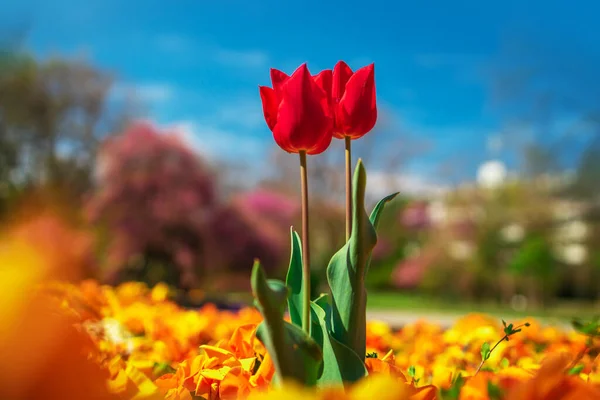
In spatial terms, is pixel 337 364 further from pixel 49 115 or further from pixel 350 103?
pixel 49 115

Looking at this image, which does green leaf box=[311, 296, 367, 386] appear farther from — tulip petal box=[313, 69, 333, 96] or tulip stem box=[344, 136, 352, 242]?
tulip petal box=[313, 69, 333, 96]

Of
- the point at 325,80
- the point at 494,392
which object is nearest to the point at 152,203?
the point at 325,80

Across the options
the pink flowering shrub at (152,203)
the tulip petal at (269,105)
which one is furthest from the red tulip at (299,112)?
the pink flowering shrub at (152,203)

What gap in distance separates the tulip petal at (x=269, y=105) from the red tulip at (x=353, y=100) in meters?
0.07

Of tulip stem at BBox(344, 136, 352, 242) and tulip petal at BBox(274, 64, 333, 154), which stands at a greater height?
tulip petal at BBox(274, 64, 333, 154)

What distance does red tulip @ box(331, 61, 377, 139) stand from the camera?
2.49 feet

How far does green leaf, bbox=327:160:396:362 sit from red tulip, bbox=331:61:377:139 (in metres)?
0.13

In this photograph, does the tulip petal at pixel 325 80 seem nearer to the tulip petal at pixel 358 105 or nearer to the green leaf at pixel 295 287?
the tulip petal at pixel 358 105

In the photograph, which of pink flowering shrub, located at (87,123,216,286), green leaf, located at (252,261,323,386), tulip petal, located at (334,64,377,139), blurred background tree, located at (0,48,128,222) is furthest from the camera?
blurred background tree, located at (0,48,128,222)

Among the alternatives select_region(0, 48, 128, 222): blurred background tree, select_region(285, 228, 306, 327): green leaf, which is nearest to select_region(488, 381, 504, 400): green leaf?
select_region(285, 228, 306, 327): green leaf

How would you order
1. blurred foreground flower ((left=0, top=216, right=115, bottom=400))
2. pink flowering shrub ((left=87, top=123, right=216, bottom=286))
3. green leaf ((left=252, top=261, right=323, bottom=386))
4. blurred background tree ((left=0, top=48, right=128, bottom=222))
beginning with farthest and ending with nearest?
blurred background tree ((left=0, top=48, right=128, bottom=222)), pink flowering shrub ((left=87, top=123, right=216, bottom=286)), green leaf ((left=252, top=261, right=323, bottom=386)), blurred foreground flower ((left=0, top=216, right=115, bottom=400))

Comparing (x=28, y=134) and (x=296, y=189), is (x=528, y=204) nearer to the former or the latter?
(x=296, y=189)

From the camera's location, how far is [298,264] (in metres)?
0.76

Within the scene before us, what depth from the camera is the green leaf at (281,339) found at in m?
0.55
